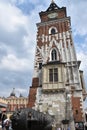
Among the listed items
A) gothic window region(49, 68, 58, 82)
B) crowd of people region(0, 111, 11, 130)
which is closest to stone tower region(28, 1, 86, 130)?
gothic window region(49, 68, 58, 82)

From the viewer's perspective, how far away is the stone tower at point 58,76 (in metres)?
20.5

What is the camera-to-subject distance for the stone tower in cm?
2053

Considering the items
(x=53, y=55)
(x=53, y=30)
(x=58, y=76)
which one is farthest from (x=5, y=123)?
(x=53, y=30)

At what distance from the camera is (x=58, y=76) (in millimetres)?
22766

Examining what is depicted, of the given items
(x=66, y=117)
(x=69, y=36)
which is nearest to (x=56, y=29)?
(x=69, y=36)

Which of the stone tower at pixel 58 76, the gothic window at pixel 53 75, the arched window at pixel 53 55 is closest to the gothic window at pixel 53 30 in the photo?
the stone tower at pixel 58 76

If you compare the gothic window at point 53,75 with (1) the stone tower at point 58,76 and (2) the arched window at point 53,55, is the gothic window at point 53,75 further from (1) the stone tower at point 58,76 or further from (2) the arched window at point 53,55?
(2) the arched window at point 53,55

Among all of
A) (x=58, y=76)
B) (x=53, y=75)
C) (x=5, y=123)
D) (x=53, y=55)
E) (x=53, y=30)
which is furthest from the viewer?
(x=53, y=30)

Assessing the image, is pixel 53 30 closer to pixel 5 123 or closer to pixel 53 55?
pixel 53 55

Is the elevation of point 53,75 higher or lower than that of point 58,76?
higher

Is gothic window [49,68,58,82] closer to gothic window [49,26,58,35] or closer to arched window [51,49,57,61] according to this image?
arched window [51,49,57,61]

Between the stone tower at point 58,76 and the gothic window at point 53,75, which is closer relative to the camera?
the stone tower at point 58,76

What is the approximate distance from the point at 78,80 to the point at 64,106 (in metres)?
4.24

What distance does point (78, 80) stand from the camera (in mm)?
22562
